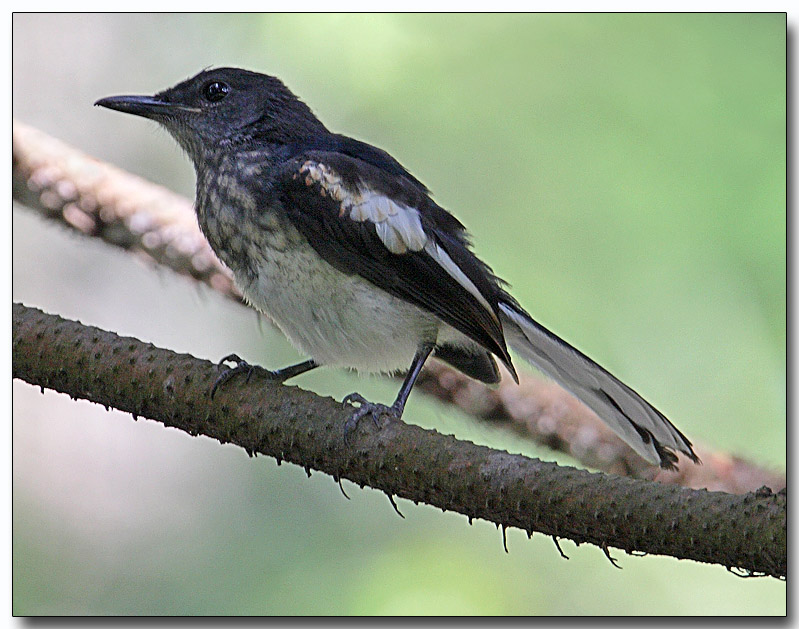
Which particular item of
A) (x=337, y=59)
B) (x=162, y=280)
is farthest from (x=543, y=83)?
(x=162, y=280)

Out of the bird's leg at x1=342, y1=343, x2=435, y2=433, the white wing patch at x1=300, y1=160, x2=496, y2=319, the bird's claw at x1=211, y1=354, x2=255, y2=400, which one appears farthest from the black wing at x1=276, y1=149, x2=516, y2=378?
the bird's claw at x1=211, y1=354, x2=255, y2=400

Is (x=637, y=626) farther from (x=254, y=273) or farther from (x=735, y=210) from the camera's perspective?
(x=254, y=273)

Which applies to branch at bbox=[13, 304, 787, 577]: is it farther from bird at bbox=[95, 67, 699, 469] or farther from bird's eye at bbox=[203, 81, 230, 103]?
bird's eye at bbox=[203, 81, 230, 103]

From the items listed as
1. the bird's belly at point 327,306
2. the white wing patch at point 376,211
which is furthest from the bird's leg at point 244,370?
the white wing patch at point 376,211

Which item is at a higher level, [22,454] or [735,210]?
[735,210]

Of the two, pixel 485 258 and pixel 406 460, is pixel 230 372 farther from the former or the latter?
pixel 485 258

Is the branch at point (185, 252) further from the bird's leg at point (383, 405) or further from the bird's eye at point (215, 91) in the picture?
the bird's leg at point (383, 405)
